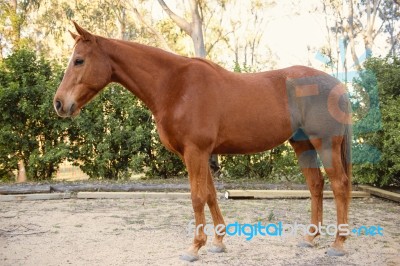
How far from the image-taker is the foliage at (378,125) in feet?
21.0

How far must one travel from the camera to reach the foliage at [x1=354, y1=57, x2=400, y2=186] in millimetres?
6406

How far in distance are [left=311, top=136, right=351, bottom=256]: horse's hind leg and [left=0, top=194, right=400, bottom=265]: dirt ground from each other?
0.16 meters

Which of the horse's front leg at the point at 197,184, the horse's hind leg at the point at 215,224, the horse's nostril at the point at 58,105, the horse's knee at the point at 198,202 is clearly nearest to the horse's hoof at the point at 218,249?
the horse's hind leg at the point at 215,224

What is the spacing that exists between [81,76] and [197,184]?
1.40m

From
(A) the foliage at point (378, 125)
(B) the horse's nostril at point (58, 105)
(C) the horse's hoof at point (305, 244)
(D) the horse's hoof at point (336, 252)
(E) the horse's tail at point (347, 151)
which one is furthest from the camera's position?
(A) the foliage at point (378, 125)

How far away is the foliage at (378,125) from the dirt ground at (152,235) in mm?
601

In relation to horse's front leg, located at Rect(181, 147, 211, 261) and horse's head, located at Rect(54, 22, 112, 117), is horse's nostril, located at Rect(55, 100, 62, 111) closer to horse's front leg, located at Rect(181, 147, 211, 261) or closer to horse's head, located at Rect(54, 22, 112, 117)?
horse's head, located at Rect(54, 22, 112, 117)

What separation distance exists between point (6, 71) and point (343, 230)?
288 inches

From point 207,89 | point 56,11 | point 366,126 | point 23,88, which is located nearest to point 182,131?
point 207,89

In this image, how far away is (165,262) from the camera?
3535 mm

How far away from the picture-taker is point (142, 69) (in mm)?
3553

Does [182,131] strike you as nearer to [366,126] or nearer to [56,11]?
[366,126]

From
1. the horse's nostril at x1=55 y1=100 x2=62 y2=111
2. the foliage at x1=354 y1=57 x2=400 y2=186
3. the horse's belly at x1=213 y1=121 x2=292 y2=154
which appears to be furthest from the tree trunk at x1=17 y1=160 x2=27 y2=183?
the foliage at x1=354 y1=57 x2=400 y2=186

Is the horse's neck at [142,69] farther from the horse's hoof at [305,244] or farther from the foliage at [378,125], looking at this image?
the foliage at [378,125]
